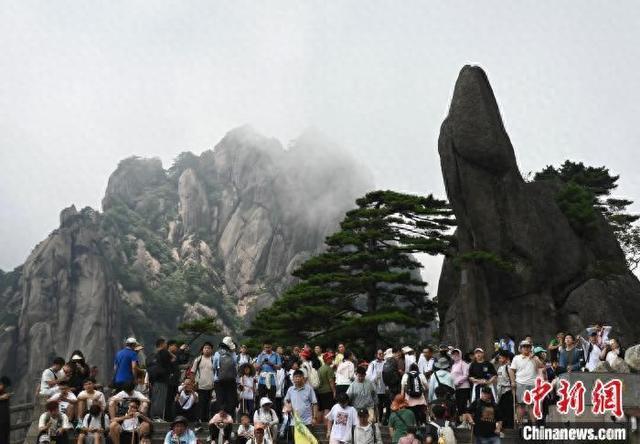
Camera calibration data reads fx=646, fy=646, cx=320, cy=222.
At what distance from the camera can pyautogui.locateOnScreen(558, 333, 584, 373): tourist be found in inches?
478

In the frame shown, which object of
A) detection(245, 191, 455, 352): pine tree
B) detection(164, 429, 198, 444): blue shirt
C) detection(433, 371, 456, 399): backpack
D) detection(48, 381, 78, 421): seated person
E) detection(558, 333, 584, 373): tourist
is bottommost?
detection(164, 429, 198, 444): blue shirt

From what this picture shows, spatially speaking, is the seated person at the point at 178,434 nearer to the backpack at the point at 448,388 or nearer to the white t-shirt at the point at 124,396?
the white t-shirt at the point at 124,396

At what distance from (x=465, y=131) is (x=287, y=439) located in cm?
1741

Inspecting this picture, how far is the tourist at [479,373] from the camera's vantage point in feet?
36.5

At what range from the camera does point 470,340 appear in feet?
78.9

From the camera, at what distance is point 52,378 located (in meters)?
11.5

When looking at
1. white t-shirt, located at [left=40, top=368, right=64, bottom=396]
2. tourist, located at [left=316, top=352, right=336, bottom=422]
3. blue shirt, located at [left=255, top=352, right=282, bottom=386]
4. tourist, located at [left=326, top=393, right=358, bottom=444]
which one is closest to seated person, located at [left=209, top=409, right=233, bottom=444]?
tourist, located at [left=326, top=393, right=358, bottom=444]

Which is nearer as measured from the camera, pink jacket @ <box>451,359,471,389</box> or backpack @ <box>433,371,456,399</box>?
backpack @ <box>433,371,456,399</box>

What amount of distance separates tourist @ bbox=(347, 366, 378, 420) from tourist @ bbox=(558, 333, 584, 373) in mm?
3941

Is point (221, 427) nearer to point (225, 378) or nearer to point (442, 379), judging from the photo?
point (225, 378)

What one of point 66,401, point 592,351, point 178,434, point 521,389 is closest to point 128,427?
point 178,434

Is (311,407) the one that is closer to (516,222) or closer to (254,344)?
(254,344)

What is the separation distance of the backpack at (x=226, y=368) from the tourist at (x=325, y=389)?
164 cm

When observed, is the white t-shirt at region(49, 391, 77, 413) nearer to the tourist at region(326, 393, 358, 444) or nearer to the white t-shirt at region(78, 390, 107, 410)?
the white t-shirt at region(78, 390, 107, 410)
